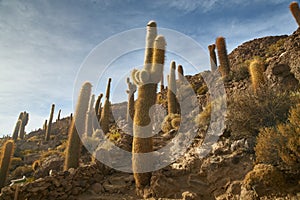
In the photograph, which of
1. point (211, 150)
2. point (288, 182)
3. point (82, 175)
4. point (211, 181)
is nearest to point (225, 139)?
point (211, 150)

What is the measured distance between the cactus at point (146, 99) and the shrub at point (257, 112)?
2.59 meters

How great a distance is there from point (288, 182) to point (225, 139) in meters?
2.59

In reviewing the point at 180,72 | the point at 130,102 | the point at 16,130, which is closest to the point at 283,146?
the point at 130,102

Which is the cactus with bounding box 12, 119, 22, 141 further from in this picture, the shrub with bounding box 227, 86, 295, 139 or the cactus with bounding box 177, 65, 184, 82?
the shrub with bounding box 227, 86, 295, 139

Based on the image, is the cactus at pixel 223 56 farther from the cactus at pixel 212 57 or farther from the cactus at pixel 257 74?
the cactus at pixel 257 74

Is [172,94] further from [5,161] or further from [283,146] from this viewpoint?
[283,146]

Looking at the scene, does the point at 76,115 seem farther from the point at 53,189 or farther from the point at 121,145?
the point at 53,189

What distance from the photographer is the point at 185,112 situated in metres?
12.6

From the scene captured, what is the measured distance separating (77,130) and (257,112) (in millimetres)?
6347

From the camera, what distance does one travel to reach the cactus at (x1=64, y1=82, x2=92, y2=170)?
8180 mm

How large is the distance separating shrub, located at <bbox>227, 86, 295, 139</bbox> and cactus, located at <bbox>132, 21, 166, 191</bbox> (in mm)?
2589

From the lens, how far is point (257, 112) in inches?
244

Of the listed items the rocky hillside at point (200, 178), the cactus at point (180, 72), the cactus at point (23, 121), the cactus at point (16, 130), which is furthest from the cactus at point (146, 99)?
the cactus at point (23, 121)

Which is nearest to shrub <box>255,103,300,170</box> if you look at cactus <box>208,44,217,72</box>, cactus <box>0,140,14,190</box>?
cactus <box>0,140,14,190</box>
